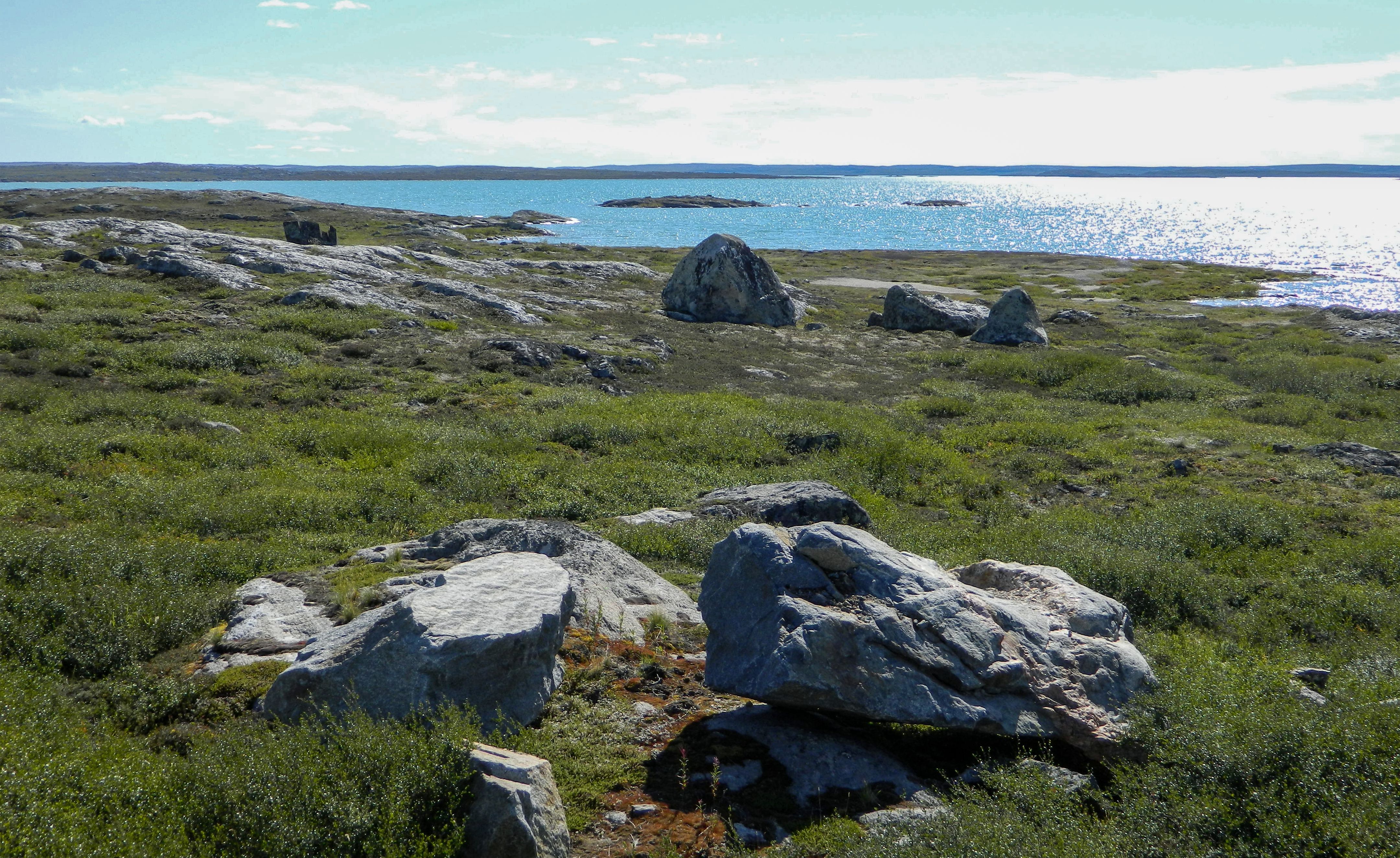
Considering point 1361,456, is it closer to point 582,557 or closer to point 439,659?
point 582,557

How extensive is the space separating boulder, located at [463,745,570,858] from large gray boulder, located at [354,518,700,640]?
12.4ft

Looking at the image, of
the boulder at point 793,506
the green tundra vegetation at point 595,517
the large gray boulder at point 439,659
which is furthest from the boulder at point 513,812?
the boulder at point 793,506

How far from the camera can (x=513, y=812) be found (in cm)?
533

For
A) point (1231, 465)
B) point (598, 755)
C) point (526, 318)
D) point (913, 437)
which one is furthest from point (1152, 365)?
point (598, 755)

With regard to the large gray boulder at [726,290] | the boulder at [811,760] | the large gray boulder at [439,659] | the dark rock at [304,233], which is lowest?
the boulder at [811,760]

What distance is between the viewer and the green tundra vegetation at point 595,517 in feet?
18.1

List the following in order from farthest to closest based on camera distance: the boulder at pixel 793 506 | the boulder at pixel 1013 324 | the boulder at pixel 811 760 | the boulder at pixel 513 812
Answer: the boulder at pixel 1013 324
the boulder at pixel 793 506
the boulder at pixel 811 760
the boulder at pixel 513 812

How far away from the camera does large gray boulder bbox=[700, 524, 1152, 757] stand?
715 centimetres

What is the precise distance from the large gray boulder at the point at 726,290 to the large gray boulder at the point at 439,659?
37123 mm

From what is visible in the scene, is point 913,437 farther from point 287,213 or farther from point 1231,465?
point 287,213

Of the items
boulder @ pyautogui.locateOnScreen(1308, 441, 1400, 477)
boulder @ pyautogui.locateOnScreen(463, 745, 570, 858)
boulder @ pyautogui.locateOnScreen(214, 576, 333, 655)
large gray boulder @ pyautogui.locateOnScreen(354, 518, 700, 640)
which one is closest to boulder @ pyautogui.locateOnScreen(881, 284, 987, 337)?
boulder @ pyautogui.locateOnScreen(1308, 441, 1400, 477)

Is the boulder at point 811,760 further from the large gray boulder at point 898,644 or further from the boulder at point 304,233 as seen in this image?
the boulder at point 304,233

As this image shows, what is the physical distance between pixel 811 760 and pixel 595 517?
8.48 meters

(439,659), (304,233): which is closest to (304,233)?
(304,233)
